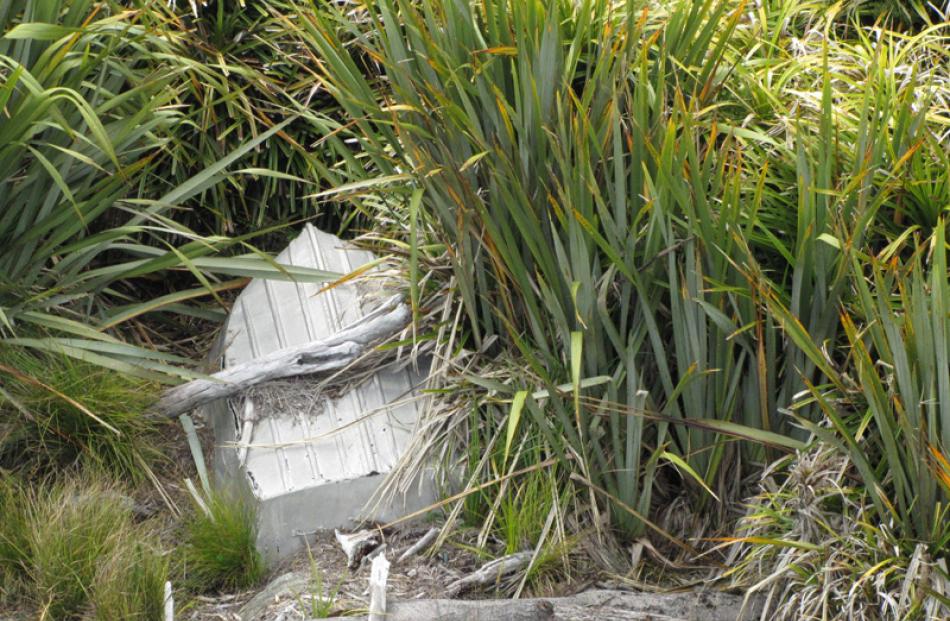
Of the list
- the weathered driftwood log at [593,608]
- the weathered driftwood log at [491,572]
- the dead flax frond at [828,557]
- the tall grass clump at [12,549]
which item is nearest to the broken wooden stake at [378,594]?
the weathered driftwood log at [593,608]

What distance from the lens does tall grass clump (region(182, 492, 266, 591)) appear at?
313cm

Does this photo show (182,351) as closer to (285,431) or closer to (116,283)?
(116,283)

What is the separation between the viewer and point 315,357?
11.6ft

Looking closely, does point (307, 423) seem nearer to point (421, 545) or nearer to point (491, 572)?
point (421, 545)

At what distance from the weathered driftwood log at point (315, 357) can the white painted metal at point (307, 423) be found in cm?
5

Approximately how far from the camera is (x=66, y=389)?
3.37 metres

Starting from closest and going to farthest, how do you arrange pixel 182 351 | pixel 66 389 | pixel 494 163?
1. pixel 494 163
2. pixel 66 389
3. pixel 182 351

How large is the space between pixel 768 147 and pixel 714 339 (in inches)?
31.2

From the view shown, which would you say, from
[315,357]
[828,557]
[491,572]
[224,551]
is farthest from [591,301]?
[224,551]

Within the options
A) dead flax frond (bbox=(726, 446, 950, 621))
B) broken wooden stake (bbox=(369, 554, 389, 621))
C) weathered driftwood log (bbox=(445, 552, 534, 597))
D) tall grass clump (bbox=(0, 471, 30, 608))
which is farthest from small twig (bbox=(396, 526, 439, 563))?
tall grass clump (bbox=(0, 471, 30, 608))

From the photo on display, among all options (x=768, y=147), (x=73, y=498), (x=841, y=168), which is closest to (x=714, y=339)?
(x=841, y=168)

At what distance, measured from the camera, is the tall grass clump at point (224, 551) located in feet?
10.3

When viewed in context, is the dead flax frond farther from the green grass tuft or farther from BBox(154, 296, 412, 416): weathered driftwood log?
the green grass tuft

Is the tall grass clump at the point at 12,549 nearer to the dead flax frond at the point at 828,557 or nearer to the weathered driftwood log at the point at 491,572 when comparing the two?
the weathered driftwood log at the point at 491,572
